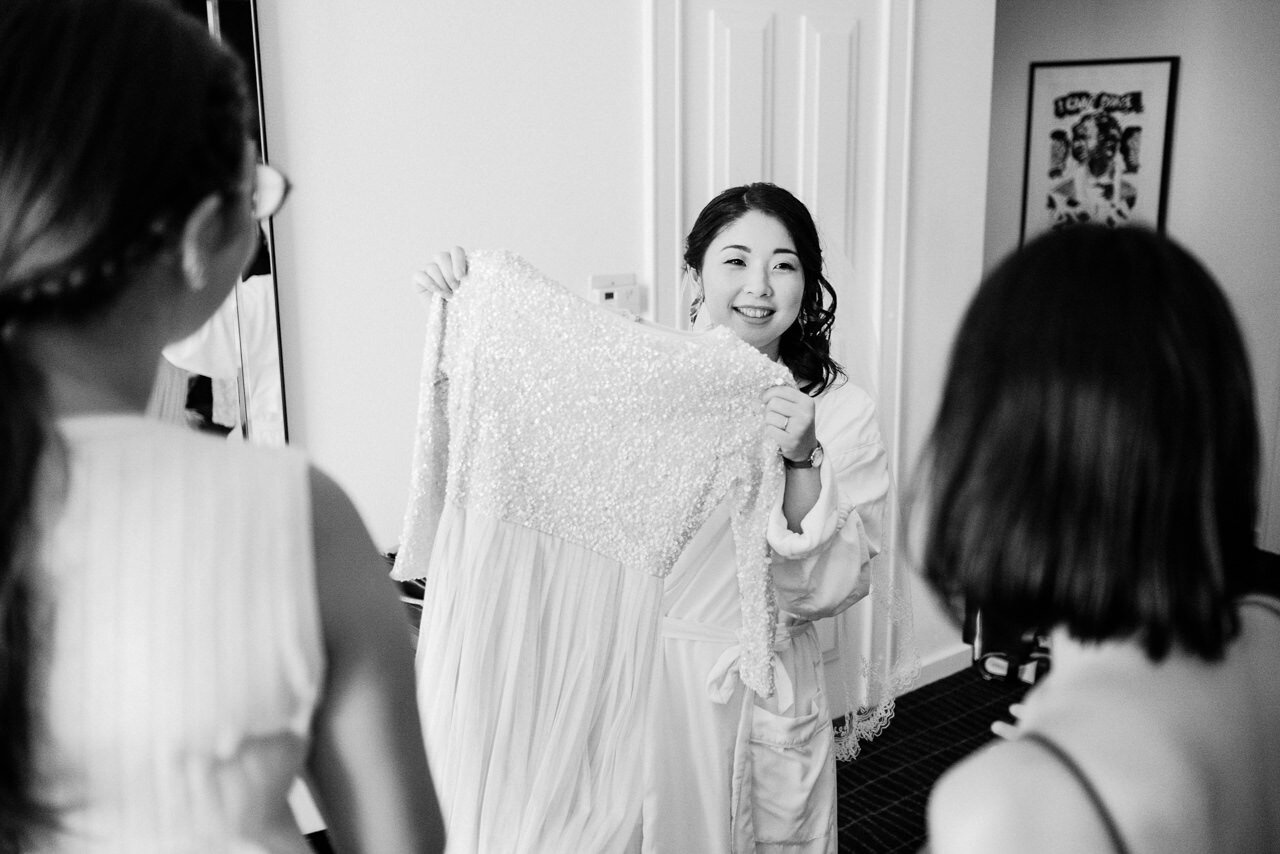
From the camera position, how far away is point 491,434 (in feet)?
5.11

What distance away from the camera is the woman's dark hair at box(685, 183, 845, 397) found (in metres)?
2.08

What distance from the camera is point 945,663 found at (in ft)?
12.4

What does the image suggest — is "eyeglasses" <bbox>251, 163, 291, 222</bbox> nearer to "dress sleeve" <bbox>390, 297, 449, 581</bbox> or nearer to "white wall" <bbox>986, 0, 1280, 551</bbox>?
"dress sleeve" <bbox>390, 297, 449, 581</bbox>

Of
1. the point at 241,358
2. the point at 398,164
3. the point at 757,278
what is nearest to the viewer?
the point at 757,278

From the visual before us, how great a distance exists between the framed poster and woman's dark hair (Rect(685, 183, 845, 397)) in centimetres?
318

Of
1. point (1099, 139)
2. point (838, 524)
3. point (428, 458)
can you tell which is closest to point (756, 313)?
point (838, 524)

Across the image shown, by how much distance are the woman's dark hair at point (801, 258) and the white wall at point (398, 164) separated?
22.6 inches

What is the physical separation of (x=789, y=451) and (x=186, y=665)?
1.06 m

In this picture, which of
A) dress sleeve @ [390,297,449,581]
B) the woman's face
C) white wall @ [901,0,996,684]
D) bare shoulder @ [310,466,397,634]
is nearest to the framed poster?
white wall @ [901,0,996,684]

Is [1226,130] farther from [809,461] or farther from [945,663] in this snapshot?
[809,461]

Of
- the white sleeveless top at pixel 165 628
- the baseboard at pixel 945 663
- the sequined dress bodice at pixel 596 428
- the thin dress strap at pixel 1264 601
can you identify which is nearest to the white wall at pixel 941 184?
the baseboard at pixel 945 663

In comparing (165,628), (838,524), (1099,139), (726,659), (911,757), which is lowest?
(911,757)

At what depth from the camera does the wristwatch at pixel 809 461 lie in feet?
5.29

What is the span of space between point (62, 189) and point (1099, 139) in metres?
5.32
